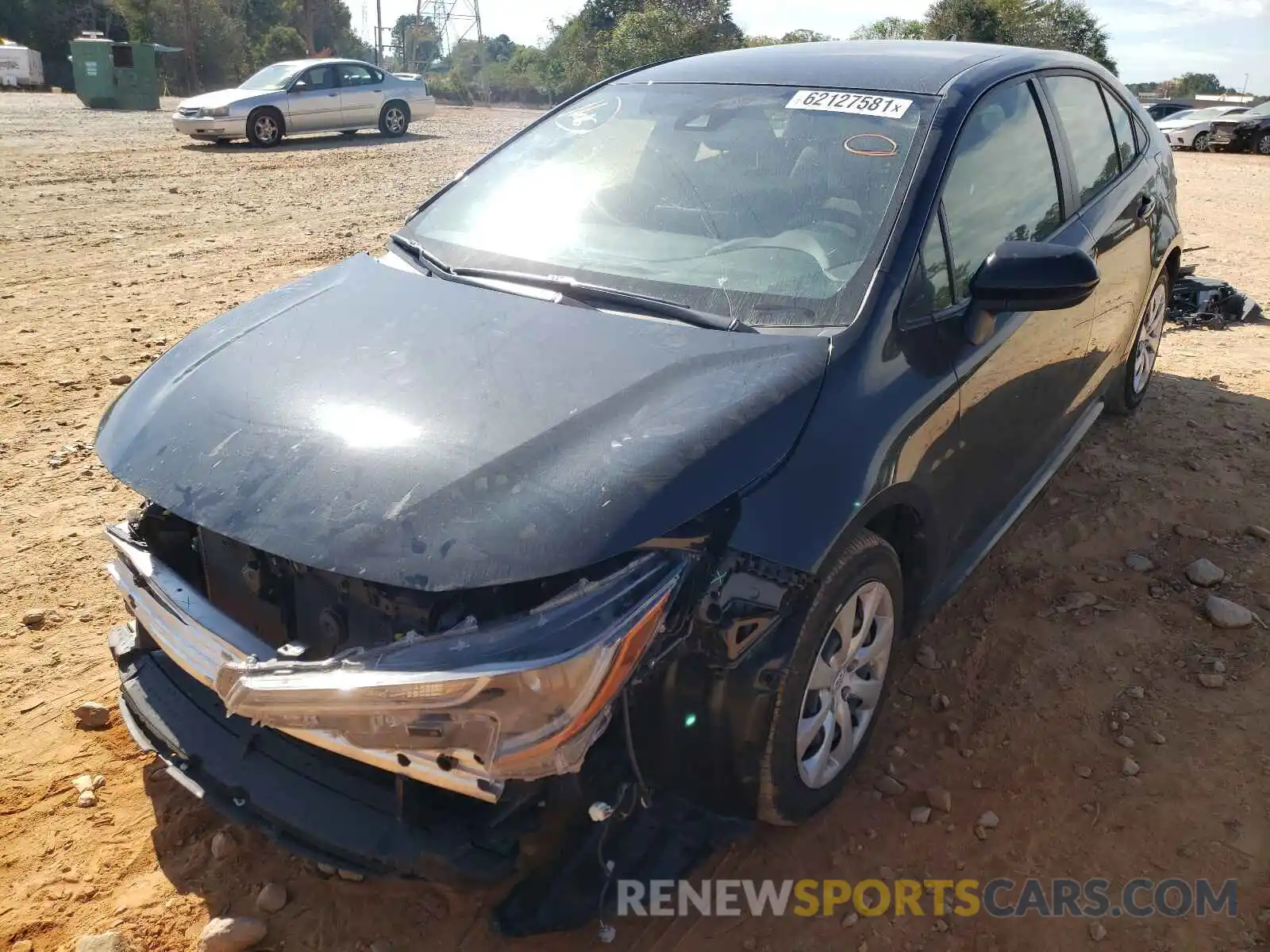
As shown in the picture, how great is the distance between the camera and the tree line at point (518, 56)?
31.6 meters

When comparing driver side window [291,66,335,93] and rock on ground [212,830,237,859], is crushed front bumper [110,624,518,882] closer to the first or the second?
rock on ground [212,830,237,859]

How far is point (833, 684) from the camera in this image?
239 cm

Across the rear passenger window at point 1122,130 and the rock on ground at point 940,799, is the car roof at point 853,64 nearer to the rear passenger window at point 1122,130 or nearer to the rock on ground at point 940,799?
the rear passenger window at point 1122,130

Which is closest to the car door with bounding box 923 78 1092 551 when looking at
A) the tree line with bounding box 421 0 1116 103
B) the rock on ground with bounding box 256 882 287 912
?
the rock on ground with bounding box 256 882 287 912

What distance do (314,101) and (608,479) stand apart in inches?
684

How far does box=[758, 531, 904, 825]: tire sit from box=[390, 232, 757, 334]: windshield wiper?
67 centimetres

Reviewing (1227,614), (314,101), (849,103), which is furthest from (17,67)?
(1227,614)

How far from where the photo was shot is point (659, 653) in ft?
6.53

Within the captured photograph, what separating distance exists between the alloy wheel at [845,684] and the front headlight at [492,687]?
0.59 meters

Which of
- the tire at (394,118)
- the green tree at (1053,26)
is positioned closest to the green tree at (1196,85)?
the green tree at (1053,26)

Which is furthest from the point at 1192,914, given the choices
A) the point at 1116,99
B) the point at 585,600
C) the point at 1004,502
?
the point at 1116,99

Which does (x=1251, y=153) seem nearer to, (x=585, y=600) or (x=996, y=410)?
(x=996, y=410)

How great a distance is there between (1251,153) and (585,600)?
25.1 m

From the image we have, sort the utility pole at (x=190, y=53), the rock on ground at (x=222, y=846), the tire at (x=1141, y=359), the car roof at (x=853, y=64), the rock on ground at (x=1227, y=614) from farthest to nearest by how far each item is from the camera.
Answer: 1. the utility pole at (x=190, y=53)
2. the tire at (x=1141, y=359)
3. the rock on ground at (x=1227, y=614)
4. the car roof at (x=853, y=64)
5. the rock on ground at (x=222, y=846)
